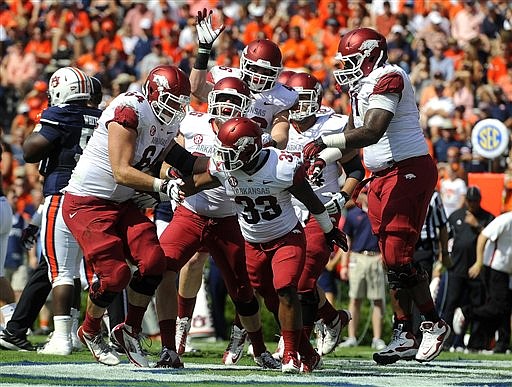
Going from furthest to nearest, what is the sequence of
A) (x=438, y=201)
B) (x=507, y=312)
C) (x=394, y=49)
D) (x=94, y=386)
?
(x=394, y=49)
(x=507, y=312)
(x=438, y=201)
(x=94, y=386)

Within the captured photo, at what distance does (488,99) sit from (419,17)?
127 inches

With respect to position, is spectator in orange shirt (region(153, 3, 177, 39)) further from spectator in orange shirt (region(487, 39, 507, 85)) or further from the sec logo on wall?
the sec logo on wall

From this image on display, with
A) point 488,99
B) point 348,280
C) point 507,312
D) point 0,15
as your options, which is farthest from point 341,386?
point 0,15

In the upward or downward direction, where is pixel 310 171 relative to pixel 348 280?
upward

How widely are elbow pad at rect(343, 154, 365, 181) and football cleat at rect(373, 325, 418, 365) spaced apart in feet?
4.04

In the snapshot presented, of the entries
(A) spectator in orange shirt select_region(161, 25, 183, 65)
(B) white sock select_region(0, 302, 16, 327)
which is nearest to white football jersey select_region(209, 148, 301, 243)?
(B) white sock select_region(0, 302, 16, 327)

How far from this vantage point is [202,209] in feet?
25.8

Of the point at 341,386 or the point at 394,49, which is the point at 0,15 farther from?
the point at 341,386

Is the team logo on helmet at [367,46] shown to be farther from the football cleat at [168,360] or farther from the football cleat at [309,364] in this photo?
the football cleat at [168,360]

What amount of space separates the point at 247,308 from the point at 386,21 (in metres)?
10.6

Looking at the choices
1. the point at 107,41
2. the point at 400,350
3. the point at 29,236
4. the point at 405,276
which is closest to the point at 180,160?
the point at 405,276

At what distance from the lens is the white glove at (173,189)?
22.7 ft

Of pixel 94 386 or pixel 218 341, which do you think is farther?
pixel 218 341

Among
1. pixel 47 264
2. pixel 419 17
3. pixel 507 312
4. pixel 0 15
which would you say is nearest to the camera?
pixel 47 264
